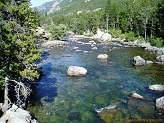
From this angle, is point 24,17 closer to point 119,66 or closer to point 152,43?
point 119,66

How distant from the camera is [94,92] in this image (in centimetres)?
3297

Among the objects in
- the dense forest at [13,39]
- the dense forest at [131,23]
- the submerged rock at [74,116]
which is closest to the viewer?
the dense forest at [13,39]

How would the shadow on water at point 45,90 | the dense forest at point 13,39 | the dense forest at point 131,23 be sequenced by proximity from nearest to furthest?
the dense forest at point 13,39 < the shadow on water at point 45,90 < the dense forest at point 131,23

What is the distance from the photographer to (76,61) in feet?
178

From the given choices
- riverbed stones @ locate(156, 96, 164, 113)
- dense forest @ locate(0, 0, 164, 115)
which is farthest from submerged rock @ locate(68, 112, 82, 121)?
riverbed stones @ locate(156, 96, 164, 113)

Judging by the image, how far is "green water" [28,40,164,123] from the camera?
25516mm

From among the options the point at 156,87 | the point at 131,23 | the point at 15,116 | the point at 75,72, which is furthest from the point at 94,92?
the point at 131,23

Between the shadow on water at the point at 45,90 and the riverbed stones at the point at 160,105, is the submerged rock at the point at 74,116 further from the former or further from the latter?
the riverbed stones at the point at 160,105

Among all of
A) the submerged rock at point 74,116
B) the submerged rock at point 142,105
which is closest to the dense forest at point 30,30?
the submerged rock at point 74,116

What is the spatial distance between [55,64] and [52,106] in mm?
23464

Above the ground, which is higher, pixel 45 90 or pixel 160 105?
pixel 45 90

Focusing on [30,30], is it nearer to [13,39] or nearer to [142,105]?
[13,39]

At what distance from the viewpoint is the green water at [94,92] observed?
2552cm

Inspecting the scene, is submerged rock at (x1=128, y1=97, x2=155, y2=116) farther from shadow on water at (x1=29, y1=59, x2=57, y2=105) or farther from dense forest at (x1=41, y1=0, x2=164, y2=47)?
dense forest at (x1=41, y1=0, x2=164, y2=47)
